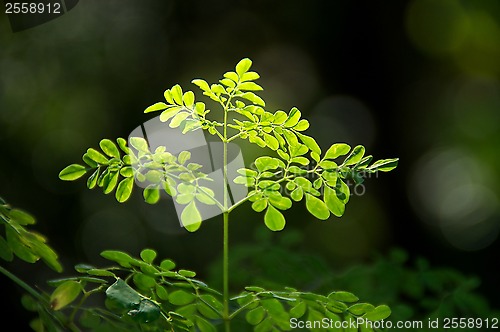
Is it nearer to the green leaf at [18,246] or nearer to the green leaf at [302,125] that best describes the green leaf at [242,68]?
the green leaf at [302,125]

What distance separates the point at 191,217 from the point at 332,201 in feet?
0.74

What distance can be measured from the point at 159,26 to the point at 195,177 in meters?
4.82

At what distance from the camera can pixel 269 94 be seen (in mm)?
5309

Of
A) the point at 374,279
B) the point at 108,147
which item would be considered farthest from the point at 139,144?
the point at 374,279

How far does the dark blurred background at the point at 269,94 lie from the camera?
4672 millimetres

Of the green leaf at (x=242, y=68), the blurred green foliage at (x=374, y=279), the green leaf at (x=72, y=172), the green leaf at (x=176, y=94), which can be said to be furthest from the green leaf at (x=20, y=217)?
the blurred green foliage at (x=374, y=279)

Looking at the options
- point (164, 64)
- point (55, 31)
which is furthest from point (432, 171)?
point (55, 31)

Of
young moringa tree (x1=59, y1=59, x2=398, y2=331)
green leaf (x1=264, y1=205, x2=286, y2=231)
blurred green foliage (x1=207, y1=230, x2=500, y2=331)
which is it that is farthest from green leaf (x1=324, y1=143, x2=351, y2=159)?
blurred green foliage (x1=207, y1=230, x2=500, y2=331)

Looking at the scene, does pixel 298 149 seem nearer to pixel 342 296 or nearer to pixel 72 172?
pixel 342 296

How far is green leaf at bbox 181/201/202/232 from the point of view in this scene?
934 mm

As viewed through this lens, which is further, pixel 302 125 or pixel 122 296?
pixel 302 125

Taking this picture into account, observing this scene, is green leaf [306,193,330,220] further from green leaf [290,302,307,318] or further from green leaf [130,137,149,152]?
green leaf [130,137,149,152]

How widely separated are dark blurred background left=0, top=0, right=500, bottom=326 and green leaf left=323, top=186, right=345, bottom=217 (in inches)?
140

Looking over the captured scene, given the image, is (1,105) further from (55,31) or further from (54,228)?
(54,228)
